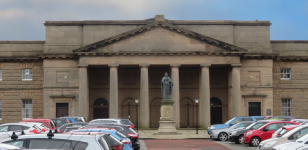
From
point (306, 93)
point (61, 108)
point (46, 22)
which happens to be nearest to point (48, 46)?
point (46, 22)

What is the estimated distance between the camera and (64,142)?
413 inches

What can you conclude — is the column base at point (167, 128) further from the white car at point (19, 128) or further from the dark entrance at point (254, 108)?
the dark entrance at point (254, 108)

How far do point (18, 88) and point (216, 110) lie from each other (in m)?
24.0

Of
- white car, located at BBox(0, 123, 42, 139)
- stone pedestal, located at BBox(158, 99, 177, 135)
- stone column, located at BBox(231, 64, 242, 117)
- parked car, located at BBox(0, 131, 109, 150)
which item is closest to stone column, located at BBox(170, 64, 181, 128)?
stone column, located at BBox(231, 64, 242, 117)

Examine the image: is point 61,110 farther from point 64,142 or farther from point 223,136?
point 64,142

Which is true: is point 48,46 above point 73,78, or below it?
above

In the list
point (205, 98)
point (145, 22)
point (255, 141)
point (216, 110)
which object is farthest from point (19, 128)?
point (216, 110)

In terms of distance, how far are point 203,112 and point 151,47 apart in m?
9.03

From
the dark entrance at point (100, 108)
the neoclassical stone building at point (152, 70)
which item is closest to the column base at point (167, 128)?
the neoclassical stone building at point (152, 70)

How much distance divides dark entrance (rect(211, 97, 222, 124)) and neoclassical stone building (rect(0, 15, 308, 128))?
122mm

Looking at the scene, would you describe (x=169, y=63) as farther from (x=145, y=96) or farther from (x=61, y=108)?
(x=61, y=108)

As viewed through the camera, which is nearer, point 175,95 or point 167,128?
point 167,128

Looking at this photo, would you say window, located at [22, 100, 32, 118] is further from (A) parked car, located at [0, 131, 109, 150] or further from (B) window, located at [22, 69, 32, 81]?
(A) parked car, located at [0, 131, 109, 150]

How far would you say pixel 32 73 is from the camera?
54.1m
